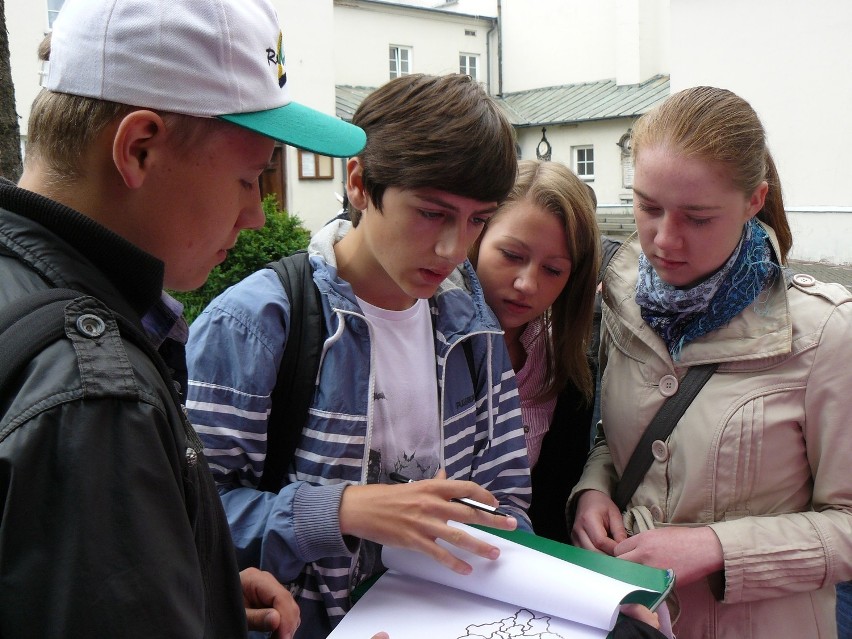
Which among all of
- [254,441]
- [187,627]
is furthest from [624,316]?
[187,627]

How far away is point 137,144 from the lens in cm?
96

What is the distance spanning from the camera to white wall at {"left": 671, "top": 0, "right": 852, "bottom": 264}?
11.4 m

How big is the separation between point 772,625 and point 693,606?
0.18 meters

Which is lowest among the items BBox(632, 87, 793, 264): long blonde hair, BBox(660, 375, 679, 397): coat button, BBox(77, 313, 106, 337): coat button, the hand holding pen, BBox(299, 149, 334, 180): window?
the hand holding pen

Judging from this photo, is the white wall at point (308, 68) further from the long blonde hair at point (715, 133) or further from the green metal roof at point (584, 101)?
the long blonde hair at point (715, 133)

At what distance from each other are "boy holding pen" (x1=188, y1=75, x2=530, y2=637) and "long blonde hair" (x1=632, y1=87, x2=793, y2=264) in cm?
44

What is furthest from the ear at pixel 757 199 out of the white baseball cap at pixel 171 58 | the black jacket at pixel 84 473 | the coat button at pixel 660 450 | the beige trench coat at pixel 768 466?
the black jacket at pixel 84 473

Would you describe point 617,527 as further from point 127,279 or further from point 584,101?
point 584,101

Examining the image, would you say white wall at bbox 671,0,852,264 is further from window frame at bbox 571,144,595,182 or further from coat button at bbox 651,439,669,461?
coat button at bbox 651,439,669,461

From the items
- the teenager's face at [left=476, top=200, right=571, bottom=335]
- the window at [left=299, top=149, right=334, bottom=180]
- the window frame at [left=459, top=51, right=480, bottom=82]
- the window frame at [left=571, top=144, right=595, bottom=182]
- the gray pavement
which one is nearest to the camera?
the teenager's face at [left=476, top=200, right=571, bottom=335]

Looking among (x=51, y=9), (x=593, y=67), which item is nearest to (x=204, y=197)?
(x=51, y=9)

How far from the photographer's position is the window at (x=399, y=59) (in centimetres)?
2331

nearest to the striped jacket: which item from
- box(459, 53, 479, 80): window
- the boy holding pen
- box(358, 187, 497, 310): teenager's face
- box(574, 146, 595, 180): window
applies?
the boy holding pen

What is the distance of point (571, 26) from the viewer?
2350 centimetres
